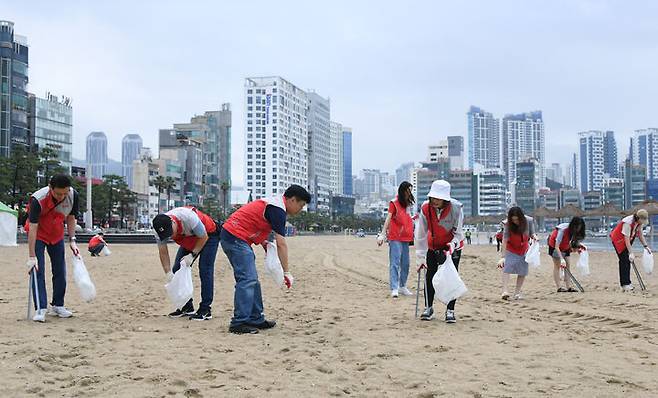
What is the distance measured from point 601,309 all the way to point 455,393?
4.63m

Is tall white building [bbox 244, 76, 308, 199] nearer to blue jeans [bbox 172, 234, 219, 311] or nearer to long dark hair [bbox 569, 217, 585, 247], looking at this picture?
long dark hair [bbox 569, 217, 585, 247]

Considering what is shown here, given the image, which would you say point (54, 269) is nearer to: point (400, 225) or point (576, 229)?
point (400, 225)

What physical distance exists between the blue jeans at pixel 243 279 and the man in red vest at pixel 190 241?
61 cm

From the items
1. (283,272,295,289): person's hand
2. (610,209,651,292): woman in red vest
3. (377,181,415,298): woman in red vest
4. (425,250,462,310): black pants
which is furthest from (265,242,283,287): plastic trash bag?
(610,209,651,292): woman in red vest

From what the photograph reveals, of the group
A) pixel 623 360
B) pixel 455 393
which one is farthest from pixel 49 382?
pixel 623 360

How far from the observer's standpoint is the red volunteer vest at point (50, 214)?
6.78 meters

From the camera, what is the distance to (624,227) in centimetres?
1048

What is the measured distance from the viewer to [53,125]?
9131 centimetres

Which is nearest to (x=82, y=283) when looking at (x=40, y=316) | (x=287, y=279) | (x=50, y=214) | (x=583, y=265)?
(x=40, y=316)

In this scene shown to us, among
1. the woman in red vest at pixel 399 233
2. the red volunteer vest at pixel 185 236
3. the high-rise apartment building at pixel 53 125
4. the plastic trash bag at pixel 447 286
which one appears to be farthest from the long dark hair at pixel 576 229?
the high-rise apartment building at pixel 53 125

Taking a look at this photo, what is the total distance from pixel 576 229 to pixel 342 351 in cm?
642

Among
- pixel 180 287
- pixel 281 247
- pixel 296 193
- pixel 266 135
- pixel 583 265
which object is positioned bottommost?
pixel 583 265

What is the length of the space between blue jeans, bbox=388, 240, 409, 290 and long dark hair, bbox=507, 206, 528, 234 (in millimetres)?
1549

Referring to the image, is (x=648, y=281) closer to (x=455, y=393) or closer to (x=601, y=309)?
(x=601, y=309)
